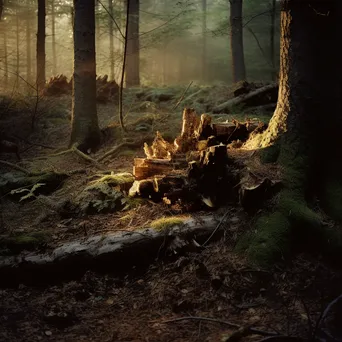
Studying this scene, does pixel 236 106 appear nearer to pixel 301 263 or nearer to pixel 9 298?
pixel 301 263

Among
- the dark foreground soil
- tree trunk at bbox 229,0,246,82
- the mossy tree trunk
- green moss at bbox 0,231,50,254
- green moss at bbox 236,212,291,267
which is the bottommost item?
the dark foreground soil

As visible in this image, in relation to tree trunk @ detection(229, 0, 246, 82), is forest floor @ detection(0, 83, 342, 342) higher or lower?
lower

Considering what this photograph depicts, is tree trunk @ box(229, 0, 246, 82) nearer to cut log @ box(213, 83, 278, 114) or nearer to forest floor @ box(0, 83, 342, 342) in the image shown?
Answer: cut log @ box(213, 83, 278, 114)

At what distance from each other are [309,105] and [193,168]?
73.3 inches

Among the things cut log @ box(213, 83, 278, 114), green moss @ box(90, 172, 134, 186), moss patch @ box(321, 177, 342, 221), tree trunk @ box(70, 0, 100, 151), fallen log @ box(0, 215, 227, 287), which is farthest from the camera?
cut log @ box(213, 83, 278, 114)

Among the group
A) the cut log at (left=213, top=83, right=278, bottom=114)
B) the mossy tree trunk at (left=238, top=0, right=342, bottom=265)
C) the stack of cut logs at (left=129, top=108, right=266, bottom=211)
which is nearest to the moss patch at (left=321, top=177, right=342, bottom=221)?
the mossy tree trunk at (left=238, top=0, right=342, bottom=265)

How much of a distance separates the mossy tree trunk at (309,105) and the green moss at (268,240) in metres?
0.07

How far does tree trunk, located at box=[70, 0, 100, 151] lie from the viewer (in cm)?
895

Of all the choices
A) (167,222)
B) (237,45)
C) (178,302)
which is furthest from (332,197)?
(237,45)

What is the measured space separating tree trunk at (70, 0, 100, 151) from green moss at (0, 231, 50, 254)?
4458mm

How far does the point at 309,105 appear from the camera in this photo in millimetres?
4996

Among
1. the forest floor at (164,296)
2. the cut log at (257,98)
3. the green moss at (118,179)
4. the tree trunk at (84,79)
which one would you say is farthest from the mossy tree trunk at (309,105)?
the tree trunk at (84,79)

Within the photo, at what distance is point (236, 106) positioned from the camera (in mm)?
10602

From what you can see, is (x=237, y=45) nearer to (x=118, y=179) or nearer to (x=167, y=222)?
(x=118, y=179)
